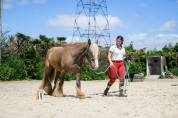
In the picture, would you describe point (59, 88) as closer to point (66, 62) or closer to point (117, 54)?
point (66, 62)

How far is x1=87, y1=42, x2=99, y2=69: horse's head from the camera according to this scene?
11.6 metres

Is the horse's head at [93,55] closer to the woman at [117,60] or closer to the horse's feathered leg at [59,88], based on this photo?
the woman at [117,60]

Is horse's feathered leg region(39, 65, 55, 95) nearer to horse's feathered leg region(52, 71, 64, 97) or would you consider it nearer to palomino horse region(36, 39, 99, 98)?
palomino horse region(36, 39, 99, 98)

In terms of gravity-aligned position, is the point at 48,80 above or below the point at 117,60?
below

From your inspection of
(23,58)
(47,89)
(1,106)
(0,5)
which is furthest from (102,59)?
(1,106)

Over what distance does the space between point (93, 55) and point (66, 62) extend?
1028 mm

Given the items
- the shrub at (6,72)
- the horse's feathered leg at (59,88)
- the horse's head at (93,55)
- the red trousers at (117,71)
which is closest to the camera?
the horse's head at (93,55)

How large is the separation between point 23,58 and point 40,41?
332 centimetres

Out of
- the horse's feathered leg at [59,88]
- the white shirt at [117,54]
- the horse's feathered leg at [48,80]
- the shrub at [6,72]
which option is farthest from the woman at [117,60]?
the shrub at [6,72]

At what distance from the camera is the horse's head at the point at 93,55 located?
1164 cm

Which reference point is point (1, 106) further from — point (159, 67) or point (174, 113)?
point (159, 67)

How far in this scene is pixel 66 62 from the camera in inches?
484

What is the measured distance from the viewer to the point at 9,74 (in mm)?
24109

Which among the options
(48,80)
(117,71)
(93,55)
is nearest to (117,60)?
(117,71)
